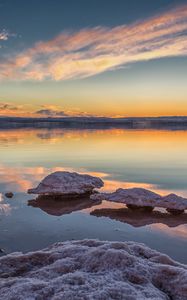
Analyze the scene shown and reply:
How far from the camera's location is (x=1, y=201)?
37.1ft

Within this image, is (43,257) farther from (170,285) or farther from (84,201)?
(84,201)

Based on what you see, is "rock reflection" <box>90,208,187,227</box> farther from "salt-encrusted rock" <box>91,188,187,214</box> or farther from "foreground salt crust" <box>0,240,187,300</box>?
"foreground salt crust" <box>0,240,187,300</box>

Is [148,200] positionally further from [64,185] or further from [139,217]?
[64,185]

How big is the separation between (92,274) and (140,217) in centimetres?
616

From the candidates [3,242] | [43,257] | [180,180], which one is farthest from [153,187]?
[43,257]

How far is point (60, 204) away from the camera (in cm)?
1126

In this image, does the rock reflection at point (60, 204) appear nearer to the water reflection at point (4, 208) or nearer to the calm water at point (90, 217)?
the calm water at point (90, 217)

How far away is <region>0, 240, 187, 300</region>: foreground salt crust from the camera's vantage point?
357 centimetres

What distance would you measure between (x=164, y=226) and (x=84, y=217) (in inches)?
83.2

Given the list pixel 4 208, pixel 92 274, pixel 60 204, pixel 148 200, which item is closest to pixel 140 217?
pixel 148 200

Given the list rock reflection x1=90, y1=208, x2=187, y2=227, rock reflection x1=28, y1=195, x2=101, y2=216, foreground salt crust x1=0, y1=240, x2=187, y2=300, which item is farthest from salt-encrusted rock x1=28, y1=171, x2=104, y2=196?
foreground salt crust x1=0, y1=240, x2=187, y2=300

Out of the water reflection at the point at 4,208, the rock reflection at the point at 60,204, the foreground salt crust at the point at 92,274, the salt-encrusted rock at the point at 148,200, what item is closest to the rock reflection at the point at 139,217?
the salt-encrusted rock at the point at 148,200

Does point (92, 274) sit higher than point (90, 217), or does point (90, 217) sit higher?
point (92, 274)

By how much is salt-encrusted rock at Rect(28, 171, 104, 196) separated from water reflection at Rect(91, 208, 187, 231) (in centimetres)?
178
